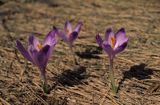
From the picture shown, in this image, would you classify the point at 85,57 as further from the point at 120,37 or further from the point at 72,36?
the point at 120,37

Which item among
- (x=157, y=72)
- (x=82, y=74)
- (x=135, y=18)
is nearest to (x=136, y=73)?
(x=157, y=72)

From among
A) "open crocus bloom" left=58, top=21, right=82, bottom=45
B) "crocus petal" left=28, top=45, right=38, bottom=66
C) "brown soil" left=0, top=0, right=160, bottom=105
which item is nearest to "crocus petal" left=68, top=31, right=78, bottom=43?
"open crocus bloom" left=58, top=21, right=82, bottom=45

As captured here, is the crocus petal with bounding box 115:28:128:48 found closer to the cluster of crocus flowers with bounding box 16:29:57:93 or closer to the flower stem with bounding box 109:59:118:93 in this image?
the flower stem with bounding box 109:59:118:93

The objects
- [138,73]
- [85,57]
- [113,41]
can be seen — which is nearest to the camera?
[113,41]

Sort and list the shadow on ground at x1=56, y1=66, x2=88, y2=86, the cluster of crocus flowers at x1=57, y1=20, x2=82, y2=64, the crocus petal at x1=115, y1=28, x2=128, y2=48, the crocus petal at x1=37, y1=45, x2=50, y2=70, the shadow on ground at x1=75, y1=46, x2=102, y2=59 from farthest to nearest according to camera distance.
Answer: the shadow on ground at x1=75, y1=46, x2=102, y2=59, the cluster of crocus flowers at x1=57, y1=20, x2=82, y2=64, the shadow on ground at x1=56, y1=66, x2=88, y2=86, the crocus petal at x1=115, y1=28, x2=128, y2=48, the crocus petal at x1=37, y1=45, x2=50, y2=70

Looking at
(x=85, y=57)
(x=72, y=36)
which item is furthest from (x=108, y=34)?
(x=85, y=57)

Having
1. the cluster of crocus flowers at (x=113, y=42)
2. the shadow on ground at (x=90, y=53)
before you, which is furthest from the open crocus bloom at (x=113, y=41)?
the shadow on ground at (x=90, y=53)

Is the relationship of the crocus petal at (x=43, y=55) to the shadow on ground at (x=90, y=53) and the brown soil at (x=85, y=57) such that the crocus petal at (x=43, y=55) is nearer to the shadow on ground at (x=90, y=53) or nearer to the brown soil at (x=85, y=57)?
the brown soil at (x=85, y=57)

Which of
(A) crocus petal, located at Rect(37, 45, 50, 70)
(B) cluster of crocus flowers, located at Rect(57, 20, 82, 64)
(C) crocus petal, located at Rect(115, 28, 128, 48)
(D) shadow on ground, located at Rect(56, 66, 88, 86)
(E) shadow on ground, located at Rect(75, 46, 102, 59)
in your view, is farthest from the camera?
(E) shadow on ground, located at Rect(75, 46, 102, 59)

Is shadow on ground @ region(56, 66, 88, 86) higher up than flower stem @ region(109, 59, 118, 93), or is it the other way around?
flower stem @ region(109, 59, 118, 93)
